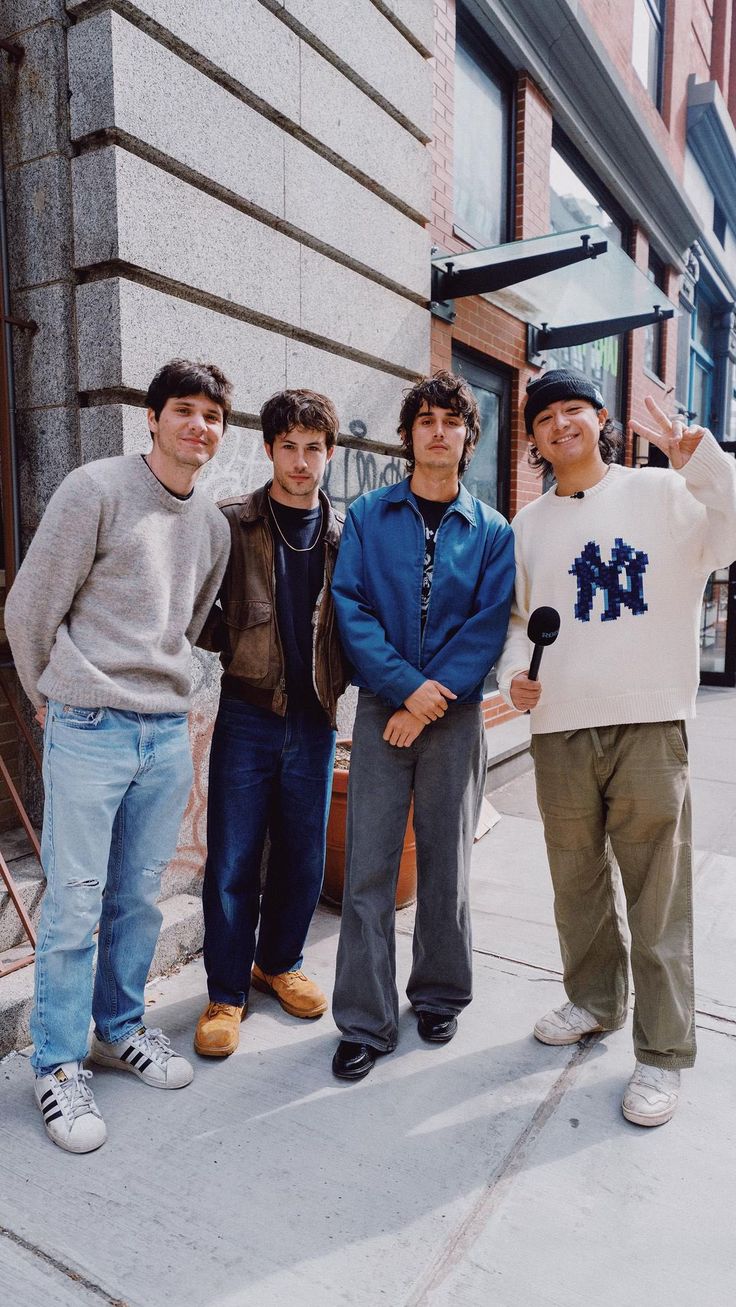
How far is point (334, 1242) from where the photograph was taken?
85.0 inches

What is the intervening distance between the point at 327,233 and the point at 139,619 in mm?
3029

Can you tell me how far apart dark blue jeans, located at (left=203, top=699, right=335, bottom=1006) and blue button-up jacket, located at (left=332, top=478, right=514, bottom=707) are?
1.23 ft

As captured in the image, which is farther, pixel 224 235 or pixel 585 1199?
pixel 224 235

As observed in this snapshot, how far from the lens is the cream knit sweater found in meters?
2.64

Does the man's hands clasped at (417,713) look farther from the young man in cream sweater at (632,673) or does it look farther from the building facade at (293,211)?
the building facade at (293,211)

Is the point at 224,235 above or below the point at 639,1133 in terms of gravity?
above

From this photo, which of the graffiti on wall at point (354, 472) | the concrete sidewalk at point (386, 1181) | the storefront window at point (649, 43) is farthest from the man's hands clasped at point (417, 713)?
the storefront window at point (649, 43)

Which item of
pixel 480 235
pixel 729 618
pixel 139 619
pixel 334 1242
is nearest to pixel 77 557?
pixel 139 619

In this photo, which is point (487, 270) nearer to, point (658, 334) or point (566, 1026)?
point (566, 1026)

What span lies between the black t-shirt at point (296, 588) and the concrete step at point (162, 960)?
1226 millimetres

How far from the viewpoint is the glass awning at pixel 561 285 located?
18.5 feet

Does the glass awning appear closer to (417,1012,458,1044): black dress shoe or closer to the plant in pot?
the plant in pot

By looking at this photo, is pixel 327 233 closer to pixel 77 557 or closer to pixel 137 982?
pixel 77 557

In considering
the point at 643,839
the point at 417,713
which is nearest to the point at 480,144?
the point at 417,713
